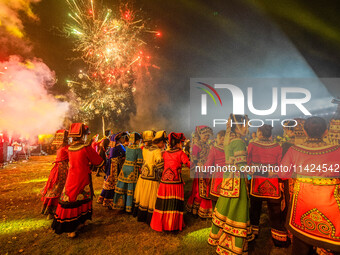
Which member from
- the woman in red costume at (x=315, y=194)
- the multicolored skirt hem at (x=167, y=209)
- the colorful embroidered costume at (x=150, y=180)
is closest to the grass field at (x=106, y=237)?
the multicolored skirt hem at (x=167, y=209)

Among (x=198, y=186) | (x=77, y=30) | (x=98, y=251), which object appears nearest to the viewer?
(x=98, y=251)

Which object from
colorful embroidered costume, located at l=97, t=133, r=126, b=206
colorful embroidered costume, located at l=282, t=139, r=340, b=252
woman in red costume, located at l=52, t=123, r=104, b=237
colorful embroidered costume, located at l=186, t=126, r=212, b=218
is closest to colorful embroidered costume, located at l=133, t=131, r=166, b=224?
woman in red costume, located at l=52, t=123, r=104, b=237

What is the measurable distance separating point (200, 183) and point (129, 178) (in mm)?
2098

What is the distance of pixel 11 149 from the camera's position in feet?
52.7

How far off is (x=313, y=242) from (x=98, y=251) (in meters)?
3.85

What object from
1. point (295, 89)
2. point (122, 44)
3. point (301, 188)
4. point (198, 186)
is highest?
point (122, 44)

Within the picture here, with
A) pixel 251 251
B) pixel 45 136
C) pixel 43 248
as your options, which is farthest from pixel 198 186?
pixel 45 136

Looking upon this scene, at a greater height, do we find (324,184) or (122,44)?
(122,44)

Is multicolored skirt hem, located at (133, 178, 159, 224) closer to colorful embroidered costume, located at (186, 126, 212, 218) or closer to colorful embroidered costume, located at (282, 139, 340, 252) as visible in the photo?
colorful embroidered costume, located at (186, 126, 212, 218)

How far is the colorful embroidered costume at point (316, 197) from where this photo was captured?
2539 mm

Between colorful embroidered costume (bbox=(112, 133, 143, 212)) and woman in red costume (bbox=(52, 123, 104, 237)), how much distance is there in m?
1.15

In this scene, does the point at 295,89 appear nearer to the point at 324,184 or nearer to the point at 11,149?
the point at 324,184

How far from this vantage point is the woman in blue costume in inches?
249

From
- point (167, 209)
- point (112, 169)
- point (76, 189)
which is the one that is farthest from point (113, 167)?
point (167, 209)
